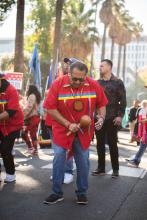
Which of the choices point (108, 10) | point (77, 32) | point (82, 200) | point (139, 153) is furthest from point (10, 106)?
point (108, 10)

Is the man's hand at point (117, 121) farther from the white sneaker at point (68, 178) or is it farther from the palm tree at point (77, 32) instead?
the palm tree at point (77, 32)

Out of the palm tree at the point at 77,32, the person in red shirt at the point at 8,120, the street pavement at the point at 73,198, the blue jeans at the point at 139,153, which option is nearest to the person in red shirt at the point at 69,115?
the street pavement at the point at 73,198

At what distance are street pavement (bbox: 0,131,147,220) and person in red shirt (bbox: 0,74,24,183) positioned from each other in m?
0.33

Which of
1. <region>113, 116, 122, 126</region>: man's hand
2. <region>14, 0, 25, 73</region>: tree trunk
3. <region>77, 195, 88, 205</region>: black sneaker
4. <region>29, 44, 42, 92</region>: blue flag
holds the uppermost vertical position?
<region>14, 0, 25, 73</region>: tree trunk

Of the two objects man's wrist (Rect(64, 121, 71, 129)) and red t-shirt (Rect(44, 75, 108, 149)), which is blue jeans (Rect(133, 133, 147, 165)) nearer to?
red t-shirt (Rect(44, 75, 108, 149))

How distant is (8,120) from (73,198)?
149 centimetres

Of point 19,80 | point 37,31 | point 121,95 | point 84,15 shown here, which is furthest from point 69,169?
point 37,31

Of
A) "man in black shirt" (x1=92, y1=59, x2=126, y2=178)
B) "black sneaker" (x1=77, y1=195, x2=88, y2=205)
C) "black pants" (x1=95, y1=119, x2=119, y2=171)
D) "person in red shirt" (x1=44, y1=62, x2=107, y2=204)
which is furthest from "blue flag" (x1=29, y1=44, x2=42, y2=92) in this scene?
"black sneaker" (x1=77, y1=195, x2=88, y2=205)

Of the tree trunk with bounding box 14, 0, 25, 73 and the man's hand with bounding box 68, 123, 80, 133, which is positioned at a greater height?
the tree trunk with bounding box 14, 0, 25, 73

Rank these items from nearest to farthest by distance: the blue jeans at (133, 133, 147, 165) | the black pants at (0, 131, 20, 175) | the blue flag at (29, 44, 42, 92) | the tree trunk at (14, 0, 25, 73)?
the black pants at (0, 131, 20, 175) → the blue jeans at (133, 133, 147, 165) → the blue flag at (29, 44, 42, 92) → the tree trunk at (14, 0, 25, 73)

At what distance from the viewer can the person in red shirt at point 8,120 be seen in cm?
660

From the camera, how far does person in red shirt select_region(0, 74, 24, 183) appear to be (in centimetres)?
660

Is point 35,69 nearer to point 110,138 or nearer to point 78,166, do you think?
point 110,138

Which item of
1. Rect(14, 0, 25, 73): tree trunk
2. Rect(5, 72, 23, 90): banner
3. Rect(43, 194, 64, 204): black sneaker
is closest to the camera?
Rect(43, 194, 64, 204): black sneaker
